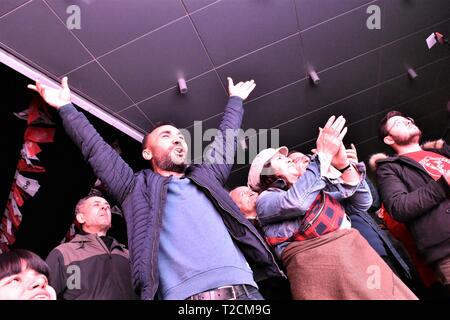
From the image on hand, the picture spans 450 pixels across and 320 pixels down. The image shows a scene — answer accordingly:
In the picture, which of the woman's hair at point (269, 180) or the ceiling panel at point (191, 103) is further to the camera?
the ceiling panel at point (191, 103)

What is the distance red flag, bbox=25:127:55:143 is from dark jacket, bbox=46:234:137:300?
4.72ft

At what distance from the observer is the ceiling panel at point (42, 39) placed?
2453mm

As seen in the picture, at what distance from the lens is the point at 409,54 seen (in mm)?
3506

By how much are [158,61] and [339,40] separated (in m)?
1.34

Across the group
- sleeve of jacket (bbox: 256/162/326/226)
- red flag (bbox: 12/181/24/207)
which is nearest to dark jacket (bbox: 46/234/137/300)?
sleeve of jacket (bbox: 256/162/326/226)

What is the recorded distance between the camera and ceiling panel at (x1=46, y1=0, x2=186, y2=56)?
249 cm

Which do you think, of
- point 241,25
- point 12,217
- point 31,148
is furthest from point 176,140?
point 12,217

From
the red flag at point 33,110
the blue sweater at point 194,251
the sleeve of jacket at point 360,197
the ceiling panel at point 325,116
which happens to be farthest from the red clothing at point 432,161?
the red flag at point 33,110

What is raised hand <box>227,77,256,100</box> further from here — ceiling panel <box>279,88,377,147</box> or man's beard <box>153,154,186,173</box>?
ceiling panel <box>279,88,377,147</box>

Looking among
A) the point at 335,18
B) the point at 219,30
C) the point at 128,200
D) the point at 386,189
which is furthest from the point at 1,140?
the point at 386,189

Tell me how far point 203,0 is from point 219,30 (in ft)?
0.83

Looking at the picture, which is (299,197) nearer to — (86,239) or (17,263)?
(17,263)

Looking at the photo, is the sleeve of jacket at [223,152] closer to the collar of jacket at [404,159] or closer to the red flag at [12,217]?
the collar of jacket at [404,159]
